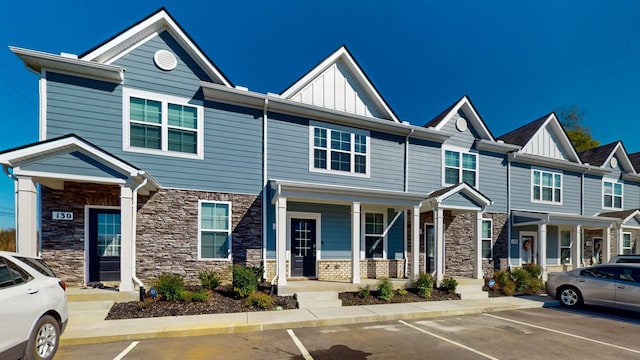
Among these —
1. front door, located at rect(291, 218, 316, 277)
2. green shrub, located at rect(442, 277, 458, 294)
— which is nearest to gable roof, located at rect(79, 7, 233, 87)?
front door, located at rect(291, 218, 316, 277)

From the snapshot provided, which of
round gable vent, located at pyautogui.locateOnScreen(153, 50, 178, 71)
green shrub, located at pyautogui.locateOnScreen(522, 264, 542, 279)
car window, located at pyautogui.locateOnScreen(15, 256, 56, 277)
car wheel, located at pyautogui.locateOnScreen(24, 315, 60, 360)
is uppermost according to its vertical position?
round gable vent, located at pyautogui.locateOnScreen(153, 50, 178, 71)

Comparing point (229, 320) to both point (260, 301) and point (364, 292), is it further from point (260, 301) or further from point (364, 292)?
point (364, 292)

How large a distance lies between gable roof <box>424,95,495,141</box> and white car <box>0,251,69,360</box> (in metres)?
13.0

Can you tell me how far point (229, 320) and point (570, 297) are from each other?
10.2m

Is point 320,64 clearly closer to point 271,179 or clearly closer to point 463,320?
point 271,179

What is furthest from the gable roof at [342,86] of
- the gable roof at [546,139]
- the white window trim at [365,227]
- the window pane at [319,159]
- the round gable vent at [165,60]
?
the gable roof at [546,139]

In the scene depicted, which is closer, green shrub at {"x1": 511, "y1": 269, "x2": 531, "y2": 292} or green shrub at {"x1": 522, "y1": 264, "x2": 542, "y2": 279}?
green shrub at {"x1": 511, "y1": 269, "x2": 531, "y2": 292}

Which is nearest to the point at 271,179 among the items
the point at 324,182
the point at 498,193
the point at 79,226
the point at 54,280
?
the point at 324,182

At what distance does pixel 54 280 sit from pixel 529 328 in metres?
9.59

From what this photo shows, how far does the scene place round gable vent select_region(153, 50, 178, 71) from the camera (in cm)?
963

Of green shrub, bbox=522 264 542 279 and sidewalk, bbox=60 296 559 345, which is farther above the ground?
sidewalk, bbox=60 296 559 345

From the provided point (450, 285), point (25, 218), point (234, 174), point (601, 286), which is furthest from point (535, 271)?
point (25, 218)

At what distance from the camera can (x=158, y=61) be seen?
9.63 m

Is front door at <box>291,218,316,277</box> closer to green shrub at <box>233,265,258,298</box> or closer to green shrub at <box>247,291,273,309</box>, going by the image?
green shrub at <box>233,265,258,298</box>
